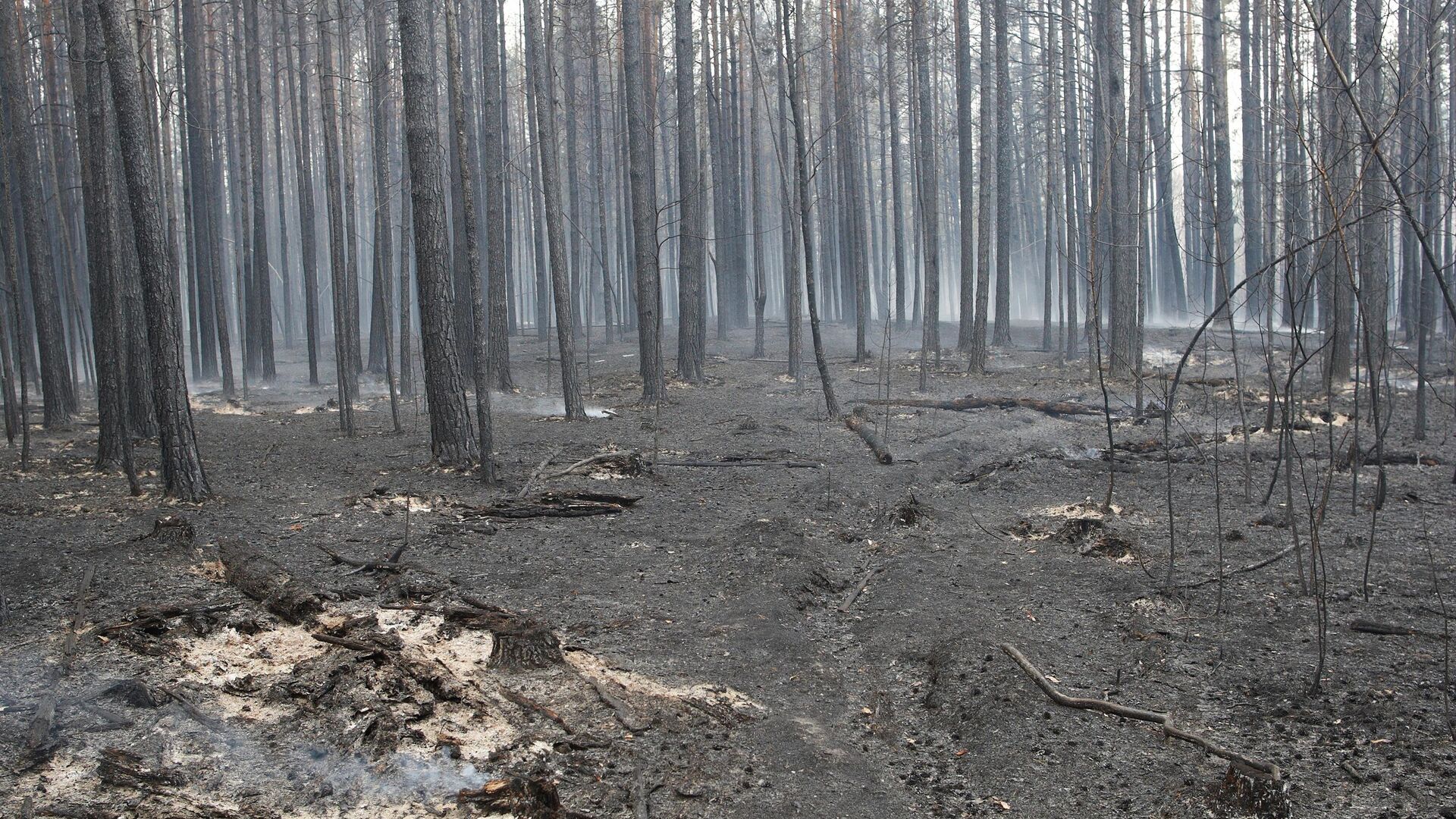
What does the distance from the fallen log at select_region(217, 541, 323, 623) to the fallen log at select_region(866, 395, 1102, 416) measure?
9430 millimetres

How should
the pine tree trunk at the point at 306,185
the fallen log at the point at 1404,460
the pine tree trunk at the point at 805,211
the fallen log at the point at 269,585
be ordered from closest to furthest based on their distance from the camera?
1. the fallen log at the point at 269,585
2. the fallen log at the point at 1404,460
3. the pine tree trunk at the point at 805,211
4. the pine tree trunk at the point at 306,185

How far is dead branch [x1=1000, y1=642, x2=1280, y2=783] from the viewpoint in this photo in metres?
3.47

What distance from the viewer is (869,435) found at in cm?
1149

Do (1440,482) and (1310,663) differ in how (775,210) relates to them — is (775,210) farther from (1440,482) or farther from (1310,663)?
(1310,663)

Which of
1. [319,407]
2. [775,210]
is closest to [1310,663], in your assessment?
[319,407]

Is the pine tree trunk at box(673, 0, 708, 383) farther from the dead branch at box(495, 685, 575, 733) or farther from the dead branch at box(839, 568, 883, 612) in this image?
the dead branch at box(495, 685, 575, 733)

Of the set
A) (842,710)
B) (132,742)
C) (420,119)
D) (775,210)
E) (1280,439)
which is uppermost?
(775,210)

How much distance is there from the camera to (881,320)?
36750mm

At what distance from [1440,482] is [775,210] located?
45483mm

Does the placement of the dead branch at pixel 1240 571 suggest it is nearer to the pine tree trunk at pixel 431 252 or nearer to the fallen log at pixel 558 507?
the fallen log at pixel 558 507

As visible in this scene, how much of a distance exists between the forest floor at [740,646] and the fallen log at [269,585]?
0.32ft

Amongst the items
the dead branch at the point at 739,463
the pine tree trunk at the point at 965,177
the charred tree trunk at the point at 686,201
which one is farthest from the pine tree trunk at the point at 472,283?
the pine tree trunk at the point at 965,177

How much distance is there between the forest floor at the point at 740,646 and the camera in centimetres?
361

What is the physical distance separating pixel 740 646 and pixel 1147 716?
2.08 m
